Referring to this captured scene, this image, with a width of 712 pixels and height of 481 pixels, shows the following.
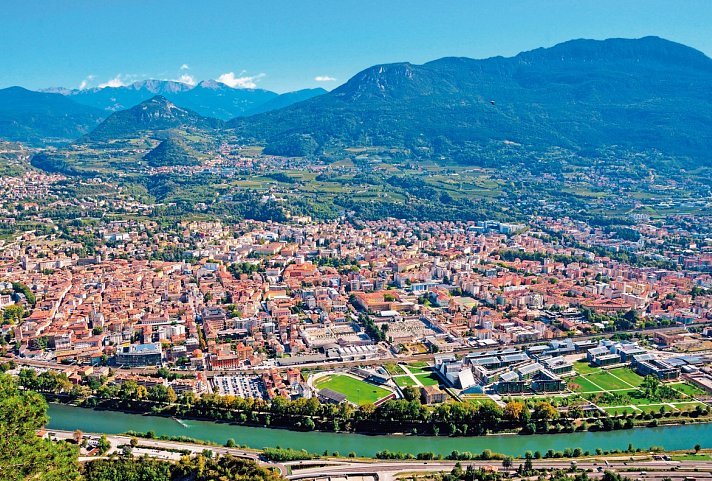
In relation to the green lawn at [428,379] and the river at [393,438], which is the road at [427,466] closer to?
the river at [393,438]

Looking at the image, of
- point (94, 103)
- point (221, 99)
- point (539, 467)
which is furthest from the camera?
point (221, 99)

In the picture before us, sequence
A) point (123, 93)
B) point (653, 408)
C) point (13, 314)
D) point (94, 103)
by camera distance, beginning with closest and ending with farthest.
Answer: point (653, 408), point (13, 314), point (94, 103), point (123, 93)

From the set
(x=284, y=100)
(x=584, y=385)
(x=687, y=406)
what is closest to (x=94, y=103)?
(x=284, y=100)

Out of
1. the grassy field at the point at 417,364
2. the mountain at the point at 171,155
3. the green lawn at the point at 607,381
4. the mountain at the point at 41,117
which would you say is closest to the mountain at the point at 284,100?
the mountain at the point at 41,117

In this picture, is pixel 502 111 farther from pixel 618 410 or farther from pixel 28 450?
pixel 28 450

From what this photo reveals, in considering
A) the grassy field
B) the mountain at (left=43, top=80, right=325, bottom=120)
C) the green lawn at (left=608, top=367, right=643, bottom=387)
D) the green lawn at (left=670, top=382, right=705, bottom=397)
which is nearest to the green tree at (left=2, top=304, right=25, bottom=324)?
the grassy field

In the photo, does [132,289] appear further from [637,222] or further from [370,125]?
[370,125]

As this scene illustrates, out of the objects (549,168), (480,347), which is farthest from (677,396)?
(549,168)
